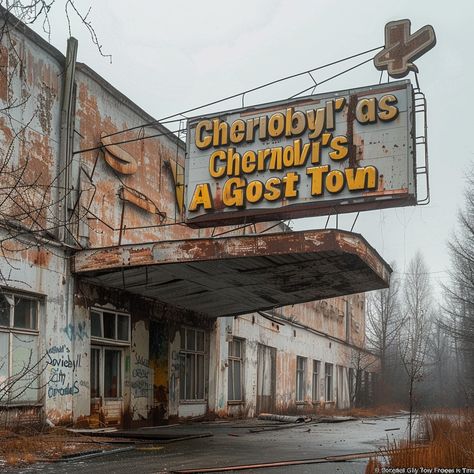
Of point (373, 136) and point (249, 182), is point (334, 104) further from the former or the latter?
point (249, 182)

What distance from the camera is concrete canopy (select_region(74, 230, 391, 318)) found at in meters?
12.6

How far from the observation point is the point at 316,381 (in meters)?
35.9

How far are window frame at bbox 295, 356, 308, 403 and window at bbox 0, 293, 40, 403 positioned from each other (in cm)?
2028

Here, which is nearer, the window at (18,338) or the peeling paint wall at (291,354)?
the window at (18,338)

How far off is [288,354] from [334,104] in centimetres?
1778

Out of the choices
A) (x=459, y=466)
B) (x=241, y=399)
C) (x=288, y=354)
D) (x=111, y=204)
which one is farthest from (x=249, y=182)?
(x=288, y=354)

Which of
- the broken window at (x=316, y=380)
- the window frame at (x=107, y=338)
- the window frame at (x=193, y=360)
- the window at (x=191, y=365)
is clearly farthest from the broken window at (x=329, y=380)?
the window frame at (x=107, y=338)

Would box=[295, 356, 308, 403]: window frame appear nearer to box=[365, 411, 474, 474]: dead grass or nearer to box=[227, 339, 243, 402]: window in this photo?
box=[227, 339, 243, 402]: window

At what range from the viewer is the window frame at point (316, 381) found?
35.1 meters

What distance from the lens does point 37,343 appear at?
13.3 m

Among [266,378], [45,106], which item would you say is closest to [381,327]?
[266,378]

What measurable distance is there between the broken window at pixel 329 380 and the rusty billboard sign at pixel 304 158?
960 inches

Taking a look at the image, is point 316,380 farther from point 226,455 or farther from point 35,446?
point 35,446

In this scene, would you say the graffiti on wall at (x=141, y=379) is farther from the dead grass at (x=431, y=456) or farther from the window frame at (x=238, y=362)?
the dead grass at (x=431, y=456)
